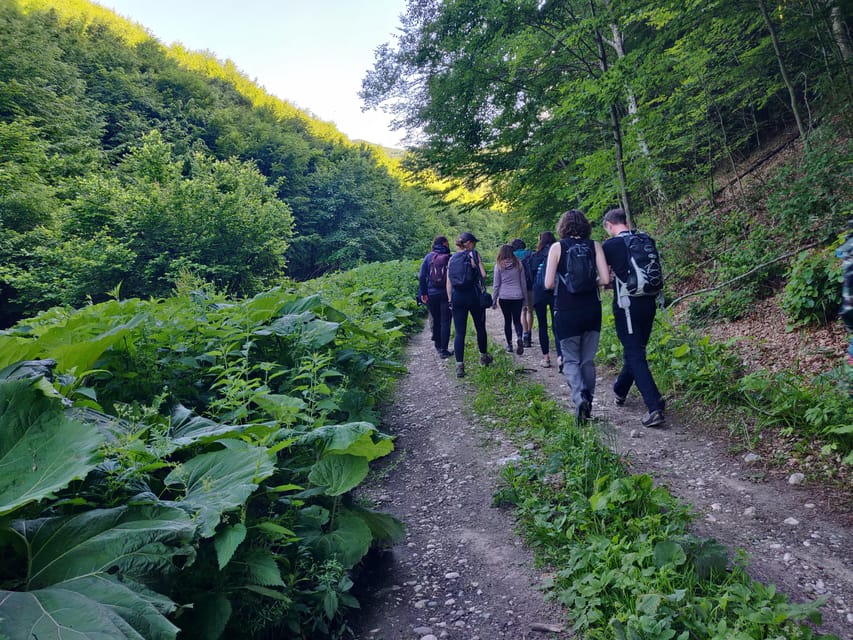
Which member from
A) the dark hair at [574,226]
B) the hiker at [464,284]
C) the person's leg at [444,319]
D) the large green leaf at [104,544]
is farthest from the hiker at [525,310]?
the large green leaf at [104,544]

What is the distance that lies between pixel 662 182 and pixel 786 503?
8801 mm

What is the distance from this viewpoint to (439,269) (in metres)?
7.63

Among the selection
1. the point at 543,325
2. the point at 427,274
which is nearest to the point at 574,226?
the point at 543,325

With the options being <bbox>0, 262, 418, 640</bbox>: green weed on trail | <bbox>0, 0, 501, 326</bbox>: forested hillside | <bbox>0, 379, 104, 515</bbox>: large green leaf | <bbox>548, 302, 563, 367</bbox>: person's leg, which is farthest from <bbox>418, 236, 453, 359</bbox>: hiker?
<bbox>0, 379, 104, 515</bbox>: large green leaf

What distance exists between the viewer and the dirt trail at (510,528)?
228 cm

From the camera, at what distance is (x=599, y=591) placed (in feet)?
7.05

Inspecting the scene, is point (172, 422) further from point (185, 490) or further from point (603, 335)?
point (603, 335)

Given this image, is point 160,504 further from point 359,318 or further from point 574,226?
point 359,318

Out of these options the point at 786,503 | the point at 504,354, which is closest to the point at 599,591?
the point at 786,503

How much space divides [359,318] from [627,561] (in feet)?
15.8

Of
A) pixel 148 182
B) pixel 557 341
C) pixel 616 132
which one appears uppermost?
pixel 148 182

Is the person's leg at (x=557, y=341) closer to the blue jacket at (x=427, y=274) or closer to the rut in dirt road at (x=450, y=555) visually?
the rut in dirt road at (x=450, y=555)

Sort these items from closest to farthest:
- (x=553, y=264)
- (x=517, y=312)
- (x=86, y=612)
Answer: (x=86, y=612)
(x=553, y=264)
(x=517, y=312)

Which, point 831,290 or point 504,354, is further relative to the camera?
point 504,354
